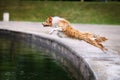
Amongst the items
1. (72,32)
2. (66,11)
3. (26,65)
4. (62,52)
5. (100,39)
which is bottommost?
(26,65)

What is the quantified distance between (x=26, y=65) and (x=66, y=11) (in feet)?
90.7

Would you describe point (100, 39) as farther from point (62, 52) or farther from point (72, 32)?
point (62, 52)

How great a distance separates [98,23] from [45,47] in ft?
64.5

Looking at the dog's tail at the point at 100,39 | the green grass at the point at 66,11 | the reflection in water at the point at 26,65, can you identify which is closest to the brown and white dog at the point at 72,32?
the dog's tail at the point at 100,39

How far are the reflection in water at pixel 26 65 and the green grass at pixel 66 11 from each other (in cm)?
2034

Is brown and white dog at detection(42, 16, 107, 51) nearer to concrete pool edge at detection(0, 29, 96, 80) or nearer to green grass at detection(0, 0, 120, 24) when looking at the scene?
concrete pool edge at detection(0, 29, 96, 80)

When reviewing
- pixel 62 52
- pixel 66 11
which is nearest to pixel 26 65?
pixel 62 52

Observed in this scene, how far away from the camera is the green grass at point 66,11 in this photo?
41.1 metres

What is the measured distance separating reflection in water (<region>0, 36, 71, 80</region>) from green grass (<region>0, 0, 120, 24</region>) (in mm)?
20343

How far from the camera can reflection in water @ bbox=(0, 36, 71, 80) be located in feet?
43.3

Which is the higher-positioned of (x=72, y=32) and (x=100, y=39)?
(x=72, y=32)

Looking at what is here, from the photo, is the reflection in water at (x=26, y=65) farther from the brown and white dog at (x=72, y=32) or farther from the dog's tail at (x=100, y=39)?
the dog's tail at (x=100, y=39)

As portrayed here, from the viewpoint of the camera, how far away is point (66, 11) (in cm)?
4284

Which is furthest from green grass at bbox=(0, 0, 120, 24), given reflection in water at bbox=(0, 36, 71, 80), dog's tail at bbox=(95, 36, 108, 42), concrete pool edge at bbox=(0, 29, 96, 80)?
dog's tail at bbox=(95, 36, 108, 42)
